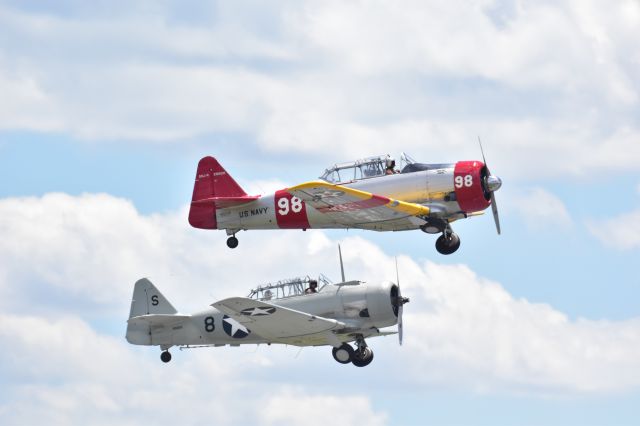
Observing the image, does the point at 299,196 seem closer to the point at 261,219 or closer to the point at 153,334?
the point at 261,219

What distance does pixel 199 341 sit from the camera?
38969 millimetres

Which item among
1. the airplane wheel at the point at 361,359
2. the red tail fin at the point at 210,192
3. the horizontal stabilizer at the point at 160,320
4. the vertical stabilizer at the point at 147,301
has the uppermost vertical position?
the red tail fin at the point at 210,192

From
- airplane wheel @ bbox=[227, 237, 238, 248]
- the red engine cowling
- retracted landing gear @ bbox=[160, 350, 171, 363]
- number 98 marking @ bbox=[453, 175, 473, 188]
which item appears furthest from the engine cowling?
retracted landing gear @ bbox=[160, 350, 171, 363]

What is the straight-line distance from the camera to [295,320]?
3638 cm

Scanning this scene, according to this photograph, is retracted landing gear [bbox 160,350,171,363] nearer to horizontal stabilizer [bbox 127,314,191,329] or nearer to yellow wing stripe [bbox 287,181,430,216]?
horizontal stabilizer [bbox 127,314,191,329]

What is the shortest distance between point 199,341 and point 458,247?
6989 millimetres

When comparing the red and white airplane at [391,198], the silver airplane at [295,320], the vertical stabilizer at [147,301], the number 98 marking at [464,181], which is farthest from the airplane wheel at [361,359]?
the vertical stabilizer at [147,301]

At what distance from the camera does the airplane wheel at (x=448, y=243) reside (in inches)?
1444

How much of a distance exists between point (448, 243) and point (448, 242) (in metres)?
0.02

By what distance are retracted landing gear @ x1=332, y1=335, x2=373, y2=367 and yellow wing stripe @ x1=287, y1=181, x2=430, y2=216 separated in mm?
3423

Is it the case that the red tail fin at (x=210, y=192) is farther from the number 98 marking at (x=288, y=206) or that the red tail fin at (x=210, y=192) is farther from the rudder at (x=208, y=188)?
the number 98 marking at (x=288, y=206)

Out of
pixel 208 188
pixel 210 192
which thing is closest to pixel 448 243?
pixel 210 192

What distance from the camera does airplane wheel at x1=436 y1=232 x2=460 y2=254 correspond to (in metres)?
36.7

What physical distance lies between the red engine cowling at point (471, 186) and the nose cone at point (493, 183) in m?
0.11
